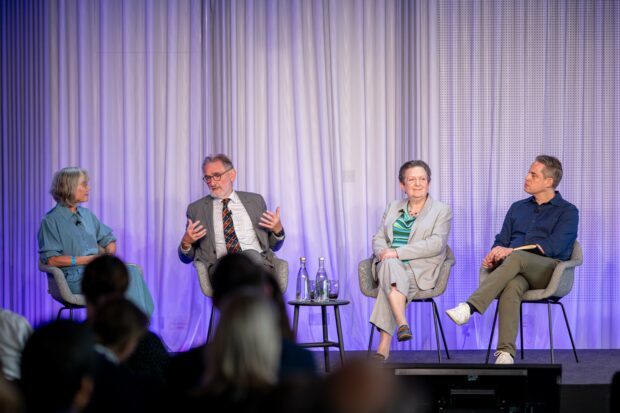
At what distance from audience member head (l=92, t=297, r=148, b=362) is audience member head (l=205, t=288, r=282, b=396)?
0.70 meters

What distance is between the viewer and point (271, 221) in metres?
5.96

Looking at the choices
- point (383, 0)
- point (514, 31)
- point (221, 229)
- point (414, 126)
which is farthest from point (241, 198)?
point (514, 31)

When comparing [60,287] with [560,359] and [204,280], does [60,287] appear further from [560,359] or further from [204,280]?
[560,359]

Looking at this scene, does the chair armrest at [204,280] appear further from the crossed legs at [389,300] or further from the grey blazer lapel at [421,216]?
the grey blazer lapel at [421,216]

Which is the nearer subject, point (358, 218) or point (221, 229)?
point (221, 229)

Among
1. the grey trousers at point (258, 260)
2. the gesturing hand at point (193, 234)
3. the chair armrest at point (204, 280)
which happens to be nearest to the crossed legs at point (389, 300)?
the grey trousers at point (258, 260)

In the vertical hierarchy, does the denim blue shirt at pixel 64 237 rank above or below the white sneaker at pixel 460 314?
above

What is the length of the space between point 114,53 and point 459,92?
8.26ft

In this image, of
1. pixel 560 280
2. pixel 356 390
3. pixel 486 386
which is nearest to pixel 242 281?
pixel 356 390

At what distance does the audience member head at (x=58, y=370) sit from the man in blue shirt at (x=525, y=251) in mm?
3495

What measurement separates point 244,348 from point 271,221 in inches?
161

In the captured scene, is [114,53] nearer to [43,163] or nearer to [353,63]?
[43,163]

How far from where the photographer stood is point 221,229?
6.04 metres

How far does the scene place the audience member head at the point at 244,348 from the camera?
6.07 ft
